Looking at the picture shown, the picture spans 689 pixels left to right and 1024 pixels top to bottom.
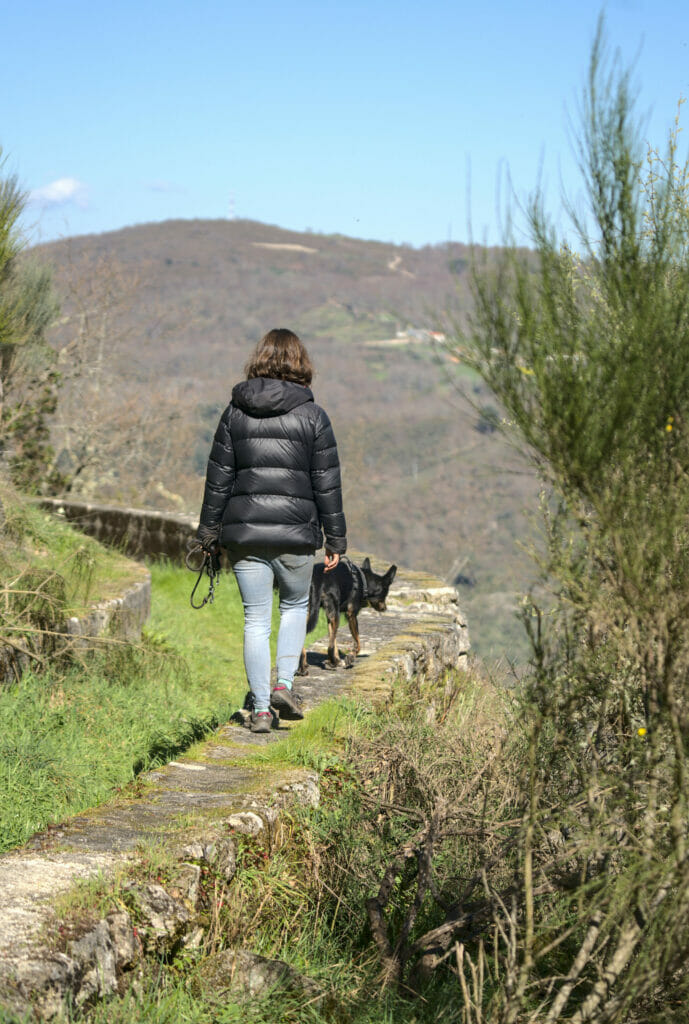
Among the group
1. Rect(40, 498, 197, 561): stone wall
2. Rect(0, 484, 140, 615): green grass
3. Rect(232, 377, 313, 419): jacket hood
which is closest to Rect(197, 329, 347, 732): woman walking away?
Rect(232, 377, 313, 419): jacket hood

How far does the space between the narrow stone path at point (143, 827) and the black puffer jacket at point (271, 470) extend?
0.97 metres

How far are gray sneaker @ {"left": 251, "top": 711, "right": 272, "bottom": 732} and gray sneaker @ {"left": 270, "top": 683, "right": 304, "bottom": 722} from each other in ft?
0.20

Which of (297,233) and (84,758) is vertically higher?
(297,233)

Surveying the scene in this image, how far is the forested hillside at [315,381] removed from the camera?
18.1 m

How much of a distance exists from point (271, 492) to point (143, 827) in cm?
162

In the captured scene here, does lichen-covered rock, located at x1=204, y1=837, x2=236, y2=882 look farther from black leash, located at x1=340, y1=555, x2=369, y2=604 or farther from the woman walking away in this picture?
black leash, located at x1=340, y1=555, x2=369, y2=604

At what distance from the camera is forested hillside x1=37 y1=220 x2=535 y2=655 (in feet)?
59.4

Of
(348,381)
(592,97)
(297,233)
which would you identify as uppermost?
(297,233)

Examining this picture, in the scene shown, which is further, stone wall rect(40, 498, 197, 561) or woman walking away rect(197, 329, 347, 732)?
stone wall rect(40, 498, 197, 561)

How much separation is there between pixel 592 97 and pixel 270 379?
2012mm

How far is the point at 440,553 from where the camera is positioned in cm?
5978

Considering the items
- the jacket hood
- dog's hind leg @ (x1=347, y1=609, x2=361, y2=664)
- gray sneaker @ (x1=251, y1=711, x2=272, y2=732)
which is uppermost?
the jacket hood

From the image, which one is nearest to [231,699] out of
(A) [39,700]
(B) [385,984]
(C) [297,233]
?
(A) [39,700]

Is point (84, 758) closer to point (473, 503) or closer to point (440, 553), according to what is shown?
point (440, 553)
